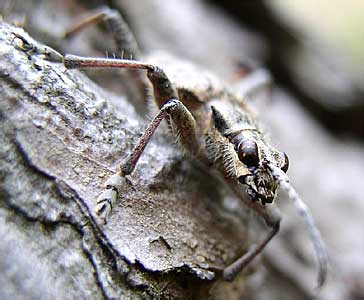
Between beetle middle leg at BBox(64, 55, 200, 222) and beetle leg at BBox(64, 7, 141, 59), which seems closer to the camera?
beetle middle leg at BBox(64, 55, 200, 222)

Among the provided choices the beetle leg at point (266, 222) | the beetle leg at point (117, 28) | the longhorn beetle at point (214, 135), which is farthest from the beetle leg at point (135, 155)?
the beetle leg at point (117, 28)

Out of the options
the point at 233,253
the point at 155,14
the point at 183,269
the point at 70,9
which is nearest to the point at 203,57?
the point at 155,14

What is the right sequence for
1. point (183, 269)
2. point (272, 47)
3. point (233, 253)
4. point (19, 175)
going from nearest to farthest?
Result: point (19, 175) → point (183, 269) → point (233, 253) → point (272, 47)

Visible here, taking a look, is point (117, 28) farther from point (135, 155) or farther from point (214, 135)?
point (135, 155)

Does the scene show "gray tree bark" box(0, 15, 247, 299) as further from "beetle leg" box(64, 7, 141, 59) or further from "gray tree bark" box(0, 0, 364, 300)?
"beetle leg" box(64, 7, 141, 59)

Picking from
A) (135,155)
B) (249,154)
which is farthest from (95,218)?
(249,154)

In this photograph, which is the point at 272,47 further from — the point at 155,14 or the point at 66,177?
the point at 66,177

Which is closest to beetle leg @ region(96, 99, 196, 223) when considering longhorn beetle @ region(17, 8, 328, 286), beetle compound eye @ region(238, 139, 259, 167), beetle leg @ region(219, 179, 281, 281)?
longhorn beetle @ region(17, 8, 328, 286)

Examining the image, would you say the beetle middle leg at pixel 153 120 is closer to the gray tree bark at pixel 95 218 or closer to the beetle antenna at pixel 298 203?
the gray tree bark at pixel 95 218
